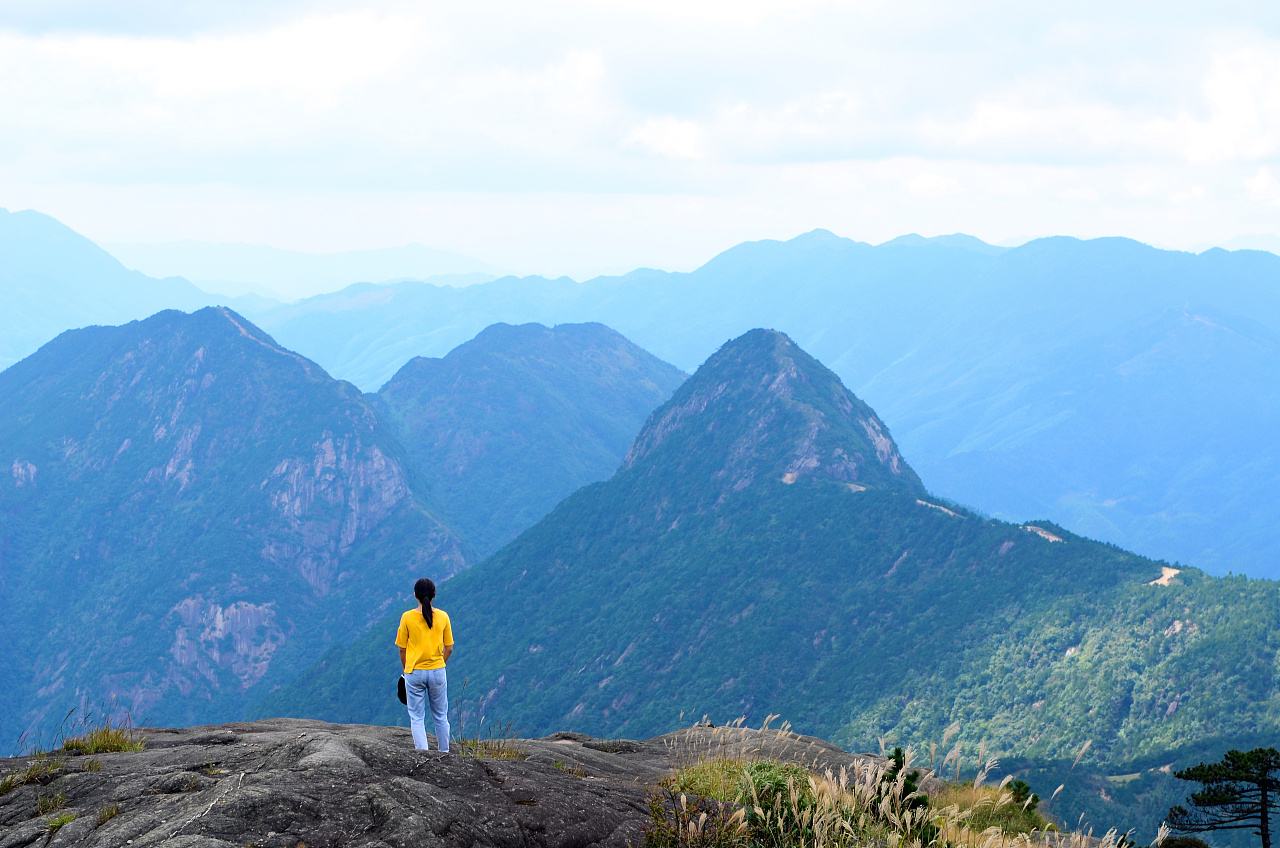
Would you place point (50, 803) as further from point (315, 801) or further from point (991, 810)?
point (991, 810)

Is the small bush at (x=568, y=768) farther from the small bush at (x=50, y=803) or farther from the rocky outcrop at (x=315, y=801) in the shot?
the small bush at (x=50, y=803)

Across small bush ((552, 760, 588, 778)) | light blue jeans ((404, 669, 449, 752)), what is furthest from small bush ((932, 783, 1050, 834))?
light blue jeans ((404, 669, 449, 752))

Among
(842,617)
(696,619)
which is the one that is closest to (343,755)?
(842,617)

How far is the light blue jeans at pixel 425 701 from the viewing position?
1956cm

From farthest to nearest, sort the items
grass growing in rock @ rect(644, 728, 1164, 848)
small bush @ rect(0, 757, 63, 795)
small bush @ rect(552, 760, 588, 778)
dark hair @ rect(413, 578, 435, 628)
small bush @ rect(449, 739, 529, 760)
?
1. dark hair @ rect(413, 578, 435, 628)
2. small bush @ rect(449, 739, 529, 760)
3. small bush @ rect(552, 760, 588, 778)
4. small bush @ rect(0, 757, 63, 795)
5. grass growing in rock @ rect(644, 728, 1164, 848)

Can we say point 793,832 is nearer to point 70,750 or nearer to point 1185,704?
point 70,750

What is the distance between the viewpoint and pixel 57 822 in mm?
14148

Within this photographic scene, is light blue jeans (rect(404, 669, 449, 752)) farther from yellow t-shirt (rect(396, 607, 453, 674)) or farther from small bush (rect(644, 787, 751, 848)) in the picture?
small bush (rect(644, 787, 751, 848))

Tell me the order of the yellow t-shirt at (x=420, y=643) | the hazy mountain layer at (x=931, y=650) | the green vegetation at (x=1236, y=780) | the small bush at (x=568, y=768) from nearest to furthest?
1. the small bush at (x=568, y=768)
2. the yellow t-shirt at (x=420, y=643)
3. the green vegetation at (x=1236, y=780)
4. the hazy mountain layer at (x=931, y=650)

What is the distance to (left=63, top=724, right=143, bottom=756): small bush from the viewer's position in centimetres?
1888

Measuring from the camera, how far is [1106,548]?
162500mm

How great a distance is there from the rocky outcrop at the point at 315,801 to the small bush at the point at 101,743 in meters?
0.91

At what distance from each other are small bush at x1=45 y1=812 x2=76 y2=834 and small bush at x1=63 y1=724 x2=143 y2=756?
4.70 metres

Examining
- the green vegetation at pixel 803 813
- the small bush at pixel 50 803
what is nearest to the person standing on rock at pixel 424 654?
the green vegetation at pixel 803 813
